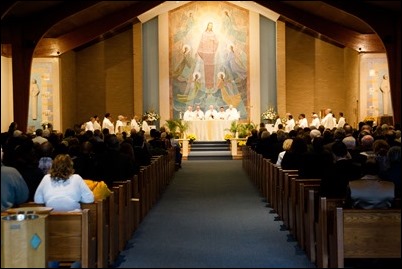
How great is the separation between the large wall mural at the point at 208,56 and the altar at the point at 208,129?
6.87ft

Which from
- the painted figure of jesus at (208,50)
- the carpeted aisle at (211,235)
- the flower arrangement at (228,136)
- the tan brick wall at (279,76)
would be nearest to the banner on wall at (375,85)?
the tan brick wall at (279,76)

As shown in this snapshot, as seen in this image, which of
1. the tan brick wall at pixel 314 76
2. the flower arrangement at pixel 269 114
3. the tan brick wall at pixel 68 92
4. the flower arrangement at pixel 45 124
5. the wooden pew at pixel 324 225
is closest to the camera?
the wooden pew at pixel 324 225

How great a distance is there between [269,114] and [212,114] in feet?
7.19

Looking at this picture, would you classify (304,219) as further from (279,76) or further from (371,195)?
(279,76)

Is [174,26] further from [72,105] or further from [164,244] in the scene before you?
[164,244]

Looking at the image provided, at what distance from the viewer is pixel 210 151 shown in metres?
22.3

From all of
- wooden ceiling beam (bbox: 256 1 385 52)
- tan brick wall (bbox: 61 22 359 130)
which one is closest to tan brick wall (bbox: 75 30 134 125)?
tan brick wall (bbox: 61 22 359 130)

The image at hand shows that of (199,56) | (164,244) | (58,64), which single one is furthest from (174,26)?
(164,244)

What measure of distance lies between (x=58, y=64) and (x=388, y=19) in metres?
10.8

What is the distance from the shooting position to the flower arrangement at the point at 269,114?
24.3 metres

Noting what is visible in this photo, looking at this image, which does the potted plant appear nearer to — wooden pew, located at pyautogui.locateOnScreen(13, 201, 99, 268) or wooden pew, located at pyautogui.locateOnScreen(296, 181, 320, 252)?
wooden pew, located at pyautogui.locateOnScreen(296, 181, 320, 252)

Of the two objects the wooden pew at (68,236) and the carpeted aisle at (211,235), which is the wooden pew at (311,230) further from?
the wooden pew at (68,236)

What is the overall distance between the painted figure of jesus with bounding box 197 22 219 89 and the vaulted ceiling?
4.42 metres

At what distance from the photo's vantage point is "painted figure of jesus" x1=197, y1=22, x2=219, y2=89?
2552 centimetres
